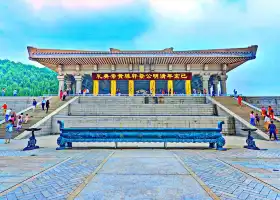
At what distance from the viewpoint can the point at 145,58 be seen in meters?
19.7

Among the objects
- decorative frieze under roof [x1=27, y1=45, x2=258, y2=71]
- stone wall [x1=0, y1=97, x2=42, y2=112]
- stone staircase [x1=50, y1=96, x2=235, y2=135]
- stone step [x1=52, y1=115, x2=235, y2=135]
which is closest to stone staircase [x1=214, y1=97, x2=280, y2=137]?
stone staircase [x1=50, y1=96, x2=235, y2=135]

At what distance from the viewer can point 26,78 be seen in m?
52.8

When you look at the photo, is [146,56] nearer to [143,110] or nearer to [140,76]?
[140,76]

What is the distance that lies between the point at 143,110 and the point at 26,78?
51.9 metres

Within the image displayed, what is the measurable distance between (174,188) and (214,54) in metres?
19.5

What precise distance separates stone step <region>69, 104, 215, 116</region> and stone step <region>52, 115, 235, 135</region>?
2.23 m

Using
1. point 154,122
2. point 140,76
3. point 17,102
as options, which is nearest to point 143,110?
point 154,122

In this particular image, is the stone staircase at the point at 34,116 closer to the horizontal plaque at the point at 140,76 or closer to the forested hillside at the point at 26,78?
the horizontal plaque at the point at 140,76

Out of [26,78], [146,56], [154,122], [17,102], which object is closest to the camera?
[154,122]

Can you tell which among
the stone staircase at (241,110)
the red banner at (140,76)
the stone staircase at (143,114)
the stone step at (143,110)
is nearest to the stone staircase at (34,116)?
the stone staircase at (143,114)

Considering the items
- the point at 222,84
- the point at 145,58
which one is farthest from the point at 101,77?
the point at 222,84

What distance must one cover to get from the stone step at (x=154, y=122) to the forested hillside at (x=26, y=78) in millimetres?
32928

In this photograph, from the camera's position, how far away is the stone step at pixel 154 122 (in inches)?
428

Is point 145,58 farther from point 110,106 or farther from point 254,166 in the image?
point 254,166
